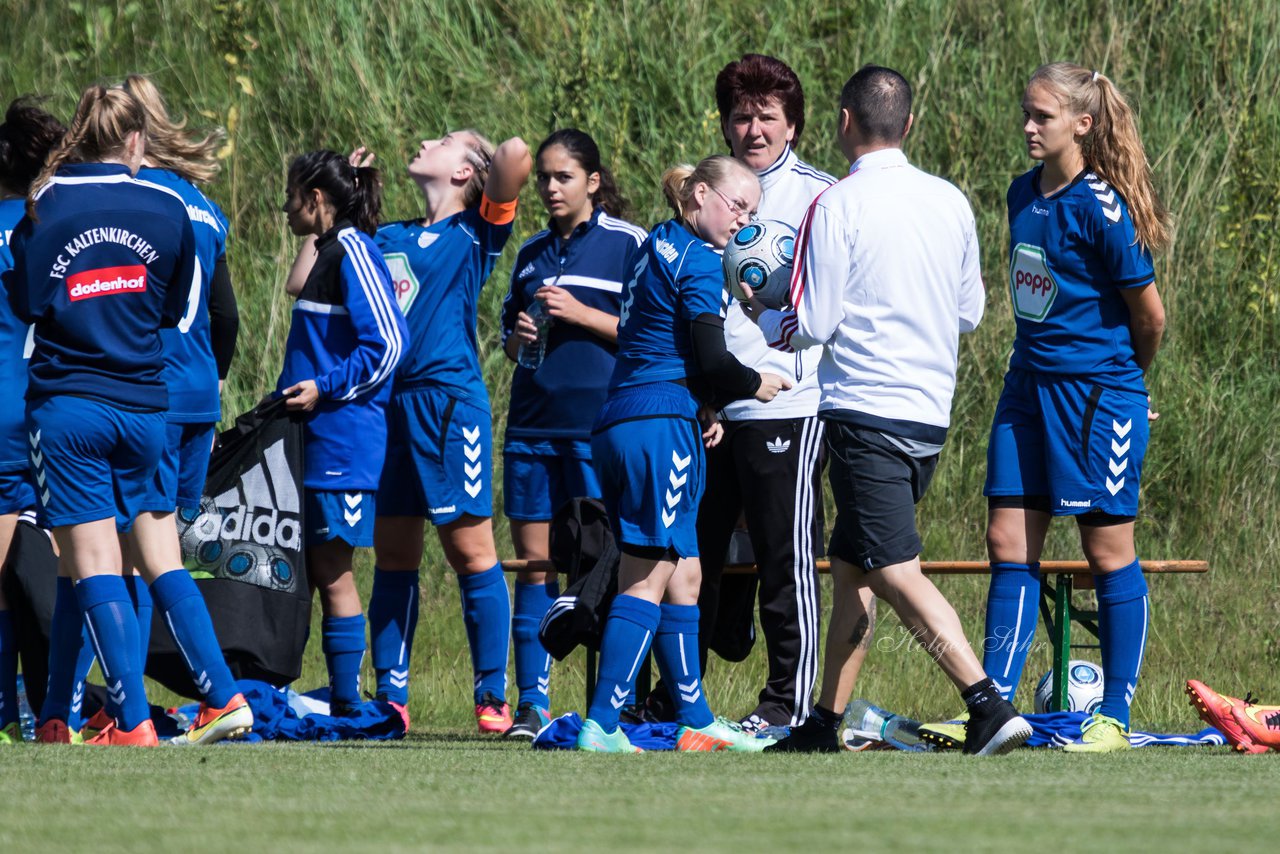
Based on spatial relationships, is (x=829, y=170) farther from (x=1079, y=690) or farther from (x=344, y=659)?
(x=344, y=659)

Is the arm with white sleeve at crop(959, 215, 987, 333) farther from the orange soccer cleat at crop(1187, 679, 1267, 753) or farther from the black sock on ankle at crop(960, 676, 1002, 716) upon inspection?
the orange soccer cleat at crop(1187, 679, 1267, 753)

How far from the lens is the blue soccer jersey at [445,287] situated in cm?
696

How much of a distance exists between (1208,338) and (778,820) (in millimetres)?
7738

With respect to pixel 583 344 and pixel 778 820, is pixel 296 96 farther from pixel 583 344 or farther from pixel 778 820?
pixel 778 820

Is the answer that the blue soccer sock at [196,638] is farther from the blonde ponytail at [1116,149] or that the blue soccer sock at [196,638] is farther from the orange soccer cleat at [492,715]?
the blonde ponytail at [1116,149]

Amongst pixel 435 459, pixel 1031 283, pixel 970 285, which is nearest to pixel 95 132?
pixel 435 459

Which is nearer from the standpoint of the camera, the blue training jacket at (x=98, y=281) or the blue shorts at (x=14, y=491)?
the blue training jacket at (x=98, y=281)

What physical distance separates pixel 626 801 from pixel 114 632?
2.22 meters

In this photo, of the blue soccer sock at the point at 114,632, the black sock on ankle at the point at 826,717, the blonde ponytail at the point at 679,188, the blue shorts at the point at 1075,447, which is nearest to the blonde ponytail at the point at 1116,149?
the blue shorts at the point at 1075,447

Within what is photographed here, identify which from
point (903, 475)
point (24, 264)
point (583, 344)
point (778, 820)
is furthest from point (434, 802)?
point (583, 344)

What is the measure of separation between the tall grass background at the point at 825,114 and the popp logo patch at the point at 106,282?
3618 millimetres

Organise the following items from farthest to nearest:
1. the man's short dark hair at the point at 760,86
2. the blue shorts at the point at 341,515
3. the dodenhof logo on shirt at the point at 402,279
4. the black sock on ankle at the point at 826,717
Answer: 1. the dodenhof logo on shirt at the point at 402,279
2. the blue shorts at the point at 341,515
3. the man's short dark hair at the point at 760,86
4. the black sock on ankle at the point at 826,717

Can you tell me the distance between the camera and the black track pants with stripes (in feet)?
19.8

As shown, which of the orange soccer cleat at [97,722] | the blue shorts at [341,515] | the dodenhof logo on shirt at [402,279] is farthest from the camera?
the dodenhof logo on shirt at [402,279]
